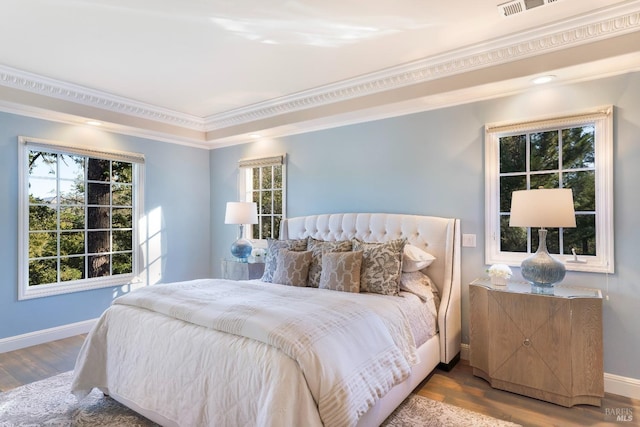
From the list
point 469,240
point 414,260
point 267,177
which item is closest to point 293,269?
point 414,260

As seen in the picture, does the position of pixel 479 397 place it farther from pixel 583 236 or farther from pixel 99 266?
pixel 99 266

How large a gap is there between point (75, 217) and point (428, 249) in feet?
12.9

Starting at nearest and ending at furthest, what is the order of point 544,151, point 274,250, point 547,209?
point 547,209 → point 544,151 → point 274,250

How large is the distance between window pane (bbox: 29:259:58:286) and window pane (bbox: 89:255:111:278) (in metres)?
0.35

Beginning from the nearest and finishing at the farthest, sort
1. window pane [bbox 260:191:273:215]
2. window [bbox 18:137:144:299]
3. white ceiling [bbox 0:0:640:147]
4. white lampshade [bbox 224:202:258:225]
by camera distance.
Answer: white ceiling [bbox 0:0:640:147] → window [bbox 18:137:144:299] → white lampshade [bbox 224:202:258:225] → window pane [bbox 260:191:273:215]

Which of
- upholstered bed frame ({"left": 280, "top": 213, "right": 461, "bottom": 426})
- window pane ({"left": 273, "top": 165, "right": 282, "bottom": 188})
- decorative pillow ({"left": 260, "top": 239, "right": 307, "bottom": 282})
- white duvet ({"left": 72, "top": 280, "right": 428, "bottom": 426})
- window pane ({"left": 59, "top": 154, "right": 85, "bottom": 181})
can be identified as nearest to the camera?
white duvet ({"left": 72, "top": 280, "right": 428, "bottom": 426})

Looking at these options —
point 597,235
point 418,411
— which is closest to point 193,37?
point 418,411

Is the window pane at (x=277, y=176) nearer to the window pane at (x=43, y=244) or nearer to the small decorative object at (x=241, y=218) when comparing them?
the small decorative object at (x=241, y=218)

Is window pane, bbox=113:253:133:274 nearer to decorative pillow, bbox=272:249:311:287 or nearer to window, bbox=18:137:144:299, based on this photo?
window, bbox=18:137:144:299

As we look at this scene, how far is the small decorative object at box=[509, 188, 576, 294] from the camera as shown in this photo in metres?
2.46

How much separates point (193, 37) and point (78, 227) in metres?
2.78

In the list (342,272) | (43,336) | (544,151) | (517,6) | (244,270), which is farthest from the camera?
(244,270)

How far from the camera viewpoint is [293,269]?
3166mm

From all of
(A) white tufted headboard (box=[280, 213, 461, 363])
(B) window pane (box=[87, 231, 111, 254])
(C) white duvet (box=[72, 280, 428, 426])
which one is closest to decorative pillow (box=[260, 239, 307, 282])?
(A) white tufted headboard (box=[280, 213, 461, 363])
